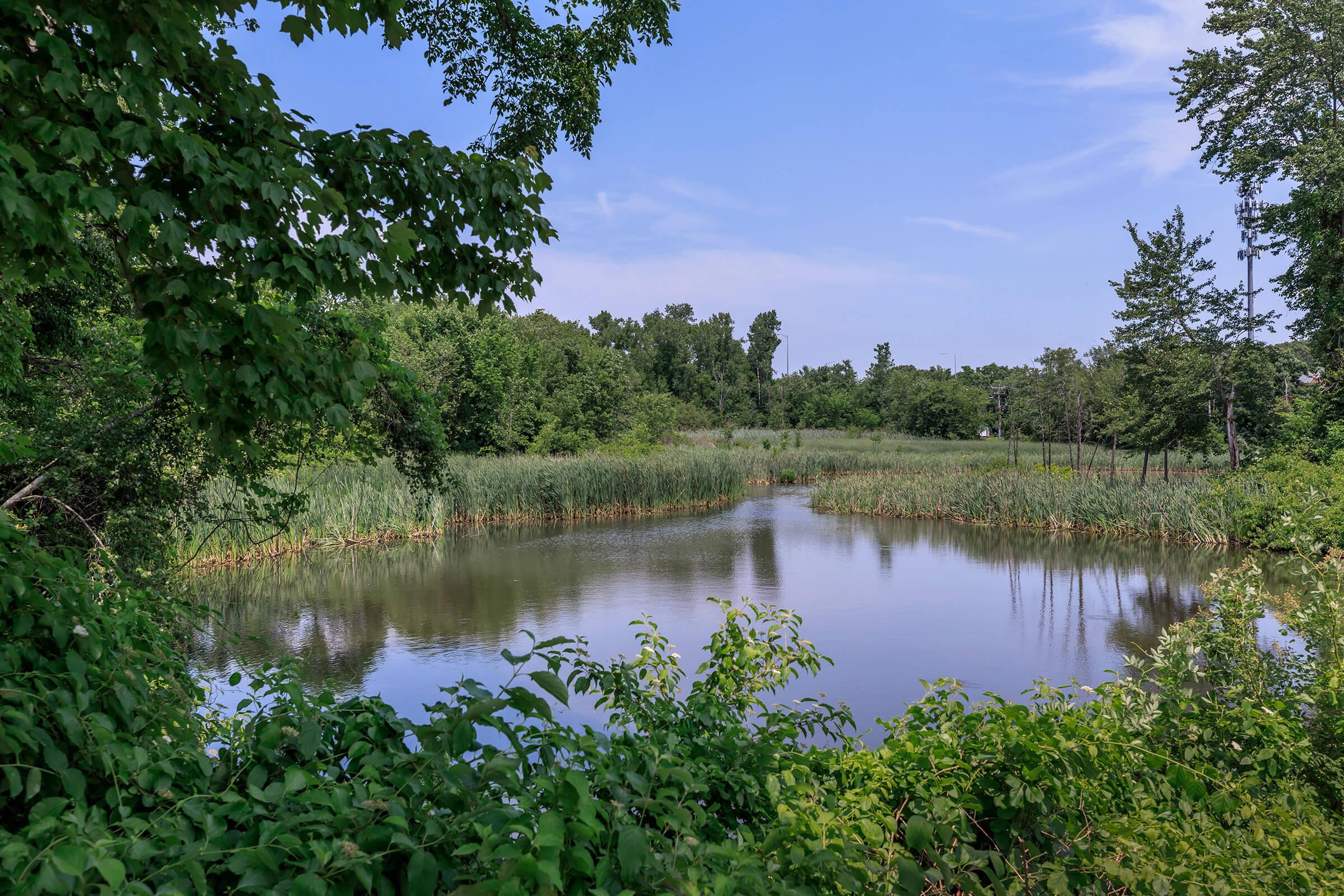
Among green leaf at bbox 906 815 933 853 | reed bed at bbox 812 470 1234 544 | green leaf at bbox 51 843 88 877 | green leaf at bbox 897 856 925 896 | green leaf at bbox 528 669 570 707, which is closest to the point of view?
green leaf at bbox 51 843 88 877

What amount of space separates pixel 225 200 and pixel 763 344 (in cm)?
6543

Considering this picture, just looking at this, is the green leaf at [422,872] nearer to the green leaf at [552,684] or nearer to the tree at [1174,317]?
the green leaf at [552,684]

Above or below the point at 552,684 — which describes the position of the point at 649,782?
below

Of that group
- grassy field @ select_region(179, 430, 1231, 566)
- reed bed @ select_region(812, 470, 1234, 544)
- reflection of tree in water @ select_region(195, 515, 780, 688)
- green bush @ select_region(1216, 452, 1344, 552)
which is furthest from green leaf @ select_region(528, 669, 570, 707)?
reed bed @ select_region(812, 470, 1234, 544)

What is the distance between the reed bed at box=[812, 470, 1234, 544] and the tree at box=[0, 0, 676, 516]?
1518cm

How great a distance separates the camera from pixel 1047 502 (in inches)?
676

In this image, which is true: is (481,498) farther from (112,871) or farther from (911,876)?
(112,871)

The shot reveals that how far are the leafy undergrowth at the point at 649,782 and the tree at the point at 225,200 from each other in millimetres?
874

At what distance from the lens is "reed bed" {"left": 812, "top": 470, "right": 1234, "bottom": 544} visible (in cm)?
1471

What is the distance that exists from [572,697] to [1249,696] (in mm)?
4784

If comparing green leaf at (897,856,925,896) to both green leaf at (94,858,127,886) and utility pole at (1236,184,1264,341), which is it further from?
utility pole at (1236,184,1264,341)

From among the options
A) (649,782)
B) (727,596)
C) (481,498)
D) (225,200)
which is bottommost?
(727,596)

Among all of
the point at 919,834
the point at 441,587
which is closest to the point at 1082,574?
the point at 441,587

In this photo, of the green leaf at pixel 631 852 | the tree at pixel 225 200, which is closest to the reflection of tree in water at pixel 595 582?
the tree at pixel 225 200
